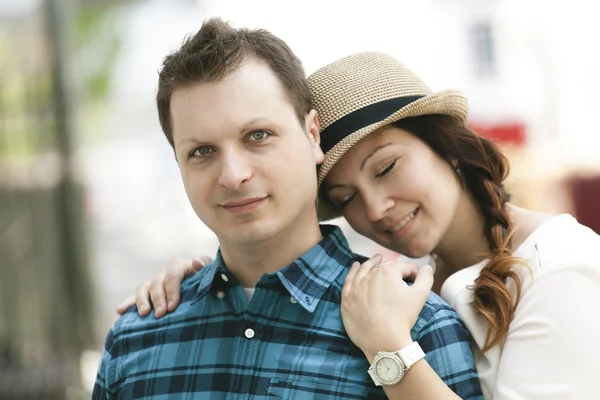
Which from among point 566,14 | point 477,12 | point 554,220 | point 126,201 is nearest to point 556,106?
point 566,14

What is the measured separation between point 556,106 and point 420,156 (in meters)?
8.09

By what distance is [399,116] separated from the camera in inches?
68.6

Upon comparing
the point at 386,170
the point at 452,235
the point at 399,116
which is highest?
the point at 399,116

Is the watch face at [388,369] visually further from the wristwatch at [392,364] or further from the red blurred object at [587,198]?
the red blurred object at [587,198]

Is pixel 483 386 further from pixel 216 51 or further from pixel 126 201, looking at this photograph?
pixel 126 201

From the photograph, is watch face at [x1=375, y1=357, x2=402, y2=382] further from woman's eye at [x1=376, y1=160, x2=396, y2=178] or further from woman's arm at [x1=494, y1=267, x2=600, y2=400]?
woman's eye at [x1=376, y1=160, x2=396, y2=178]

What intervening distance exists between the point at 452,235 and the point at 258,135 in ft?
2.22

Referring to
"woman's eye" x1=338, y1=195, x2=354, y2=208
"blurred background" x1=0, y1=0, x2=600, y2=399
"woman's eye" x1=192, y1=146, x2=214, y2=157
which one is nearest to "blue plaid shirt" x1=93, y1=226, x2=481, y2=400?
"woman's eye" x1=338, y1=195, x2=354, y2=208

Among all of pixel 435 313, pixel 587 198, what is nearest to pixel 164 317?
pixel 435 313

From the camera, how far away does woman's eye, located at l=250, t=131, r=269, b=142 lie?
59.8 inches

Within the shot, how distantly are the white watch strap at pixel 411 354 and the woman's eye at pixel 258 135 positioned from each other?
0.48 m

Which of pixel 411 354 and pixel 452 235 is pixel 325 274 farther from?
pixel 452 235

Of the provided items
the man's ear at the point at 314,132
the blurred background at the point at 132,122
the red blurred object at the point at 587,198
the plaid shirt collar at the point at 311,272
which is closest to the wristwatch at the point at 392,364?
the plaid shirt collar at the point at 311,272

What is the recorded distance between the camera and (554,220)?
69.4 inches
